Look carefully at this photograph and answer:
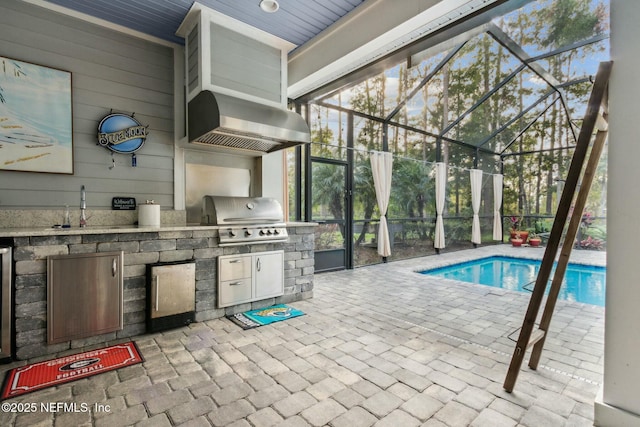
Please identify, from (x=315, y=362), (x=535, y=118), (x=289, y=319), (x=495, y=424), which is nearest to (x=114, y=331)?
(x=289, y=319)

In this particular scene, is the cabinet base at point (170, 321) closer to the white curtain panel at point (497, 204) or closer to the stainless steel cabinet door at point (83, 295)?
the stainless steel cabinet door at point (83, 295)

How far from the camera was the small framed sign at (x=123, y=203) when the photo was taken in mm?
3305

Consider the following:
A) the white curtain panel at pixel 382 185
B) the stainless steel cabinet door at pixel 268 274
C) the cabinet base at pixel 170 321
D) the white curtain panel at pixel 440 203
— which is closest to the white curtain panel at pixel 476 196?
the white curtain panel at pixel 440 203

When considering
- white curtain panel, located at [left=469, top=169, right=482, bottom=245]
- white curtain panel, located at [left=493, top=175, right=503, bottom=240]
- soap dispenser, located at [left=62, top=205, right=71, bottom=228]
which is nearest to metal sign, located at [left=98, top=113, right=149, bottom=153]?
soap dispenser, located at [left=62, top=205, right=71, bottom=228]

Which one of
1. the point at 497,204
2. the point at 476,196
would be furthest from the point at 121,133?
the point at 497,204

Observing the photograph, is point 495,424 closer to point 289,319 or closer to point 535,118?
point 289,319

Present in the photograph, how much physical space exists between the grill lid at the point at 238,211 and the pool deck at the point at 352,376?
1.05 m

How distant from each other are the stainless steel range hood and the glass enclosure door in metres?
1.51

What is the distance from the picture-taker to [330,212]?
5461mm

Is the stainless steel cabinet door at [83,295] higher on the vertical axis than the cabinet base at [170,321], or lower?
higher

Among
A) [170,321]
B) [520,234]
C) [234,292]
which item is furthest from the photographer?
[520,234]

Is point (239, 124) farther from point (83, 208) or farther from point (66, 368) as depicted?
point (66, 368)

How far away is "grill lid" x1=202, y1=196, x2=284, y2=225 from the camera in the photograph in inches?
133

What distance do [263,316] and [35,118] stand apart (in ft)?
9.39
